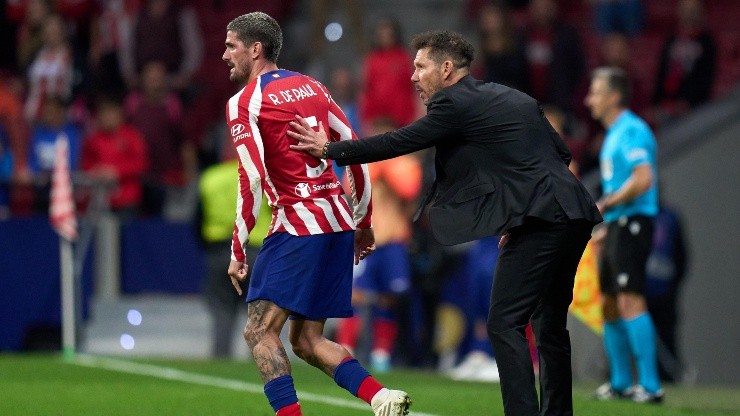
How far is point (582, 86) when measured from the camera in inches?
658

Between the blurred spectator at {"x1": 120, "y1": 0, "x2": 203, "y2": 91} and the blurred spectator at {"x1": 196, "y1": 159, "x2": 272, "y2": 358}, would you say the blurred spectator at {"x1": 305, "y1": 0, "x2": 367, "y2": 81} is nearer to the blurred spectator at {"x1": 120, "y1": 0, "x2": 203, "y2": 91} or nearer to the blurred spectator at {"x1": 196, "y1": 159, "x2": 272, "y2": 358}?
the blurred spectator at {"x1": 120, "y1": 0, "x2": 203, "y2": 91}

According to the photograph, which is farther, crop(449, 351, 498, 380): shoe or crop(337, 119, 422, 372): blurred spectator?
crop(337, 119, 422, 372): blurred spectator

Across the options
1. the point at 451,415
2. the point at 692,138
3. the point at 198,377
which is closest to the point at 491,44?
the point at 692,138

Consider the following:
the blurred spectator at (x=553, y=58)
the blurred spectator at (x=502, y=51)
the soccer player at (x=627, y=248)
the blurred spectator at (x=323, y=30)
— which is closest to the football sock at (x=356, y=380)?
the soccer player at (x=627, y=248)

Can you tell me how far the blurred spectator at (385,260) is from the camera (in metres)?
14.5

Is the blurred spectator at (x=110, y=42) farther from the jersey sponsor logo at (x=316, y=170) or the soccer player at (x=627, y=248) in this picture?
the jersey sponsor logo at (x=316, y=170)

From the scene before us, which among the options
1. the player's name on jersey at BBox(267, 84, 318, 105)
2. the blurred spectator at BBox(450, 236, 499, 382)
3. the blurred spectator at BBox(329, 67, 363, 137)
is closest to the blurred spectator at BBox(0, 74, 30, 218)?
the blurred spectator at BBox(329, 67, 363, 137)

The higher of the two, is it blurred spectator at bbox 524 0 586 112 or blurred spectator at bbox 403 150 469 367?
blurred spectator at bbox 524 0 586 112

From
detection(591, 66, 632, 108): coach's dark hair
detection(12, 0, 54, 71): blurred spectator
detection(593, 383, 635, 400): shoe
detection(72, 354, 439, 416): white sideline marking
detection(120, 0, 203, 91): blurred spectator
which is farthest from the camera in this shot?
detection(120, 0, 203, 91): blurred spectator

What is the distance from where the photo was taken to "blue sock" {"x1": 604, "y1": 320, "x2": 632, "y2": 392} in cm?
1075

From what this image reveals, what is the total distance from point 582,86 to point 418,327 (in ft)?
11.4

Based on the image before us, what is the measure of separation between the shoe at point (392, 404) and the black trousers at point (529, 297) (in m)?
0.48

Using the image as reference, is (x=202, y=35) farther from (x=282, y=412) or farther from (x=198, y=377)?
(x=282, y=412)

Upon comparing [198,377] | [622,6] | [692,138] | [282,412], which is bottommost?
[198,377]
